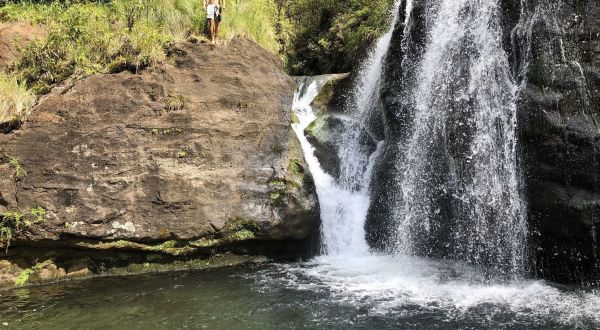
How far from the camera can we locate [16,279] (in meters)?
7.78

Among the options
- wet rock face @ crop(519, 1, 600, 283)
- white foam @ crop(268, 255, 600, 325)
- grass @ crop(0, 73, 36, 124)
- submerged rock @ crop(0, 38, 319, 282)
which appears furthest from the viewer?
grass @ crop(0, 73, 36, 124)

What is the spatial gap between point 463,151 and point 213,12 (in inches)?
238

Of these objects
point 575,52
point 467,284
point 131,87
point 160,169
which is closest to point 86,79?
point 131,87

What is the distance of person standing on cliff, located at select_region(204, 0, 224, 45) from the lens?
9734 millimetres

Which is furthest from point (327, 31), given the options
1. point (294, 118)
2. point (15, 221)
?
point (15, 221)

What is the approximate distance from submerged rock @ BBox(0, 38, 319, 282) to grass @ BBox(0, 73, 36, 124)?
0.80ft

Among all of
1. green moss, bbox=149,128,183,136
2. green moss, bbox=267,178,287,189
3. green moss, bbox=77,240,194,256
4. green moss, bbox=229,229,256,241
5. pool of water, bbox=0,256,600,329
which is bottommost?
pool of water, bbox=0,256,600,329

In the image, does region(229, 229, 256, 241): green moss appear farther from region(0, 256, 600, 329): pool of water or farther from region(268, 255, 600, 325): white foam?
region(268, 255, 600, 325): white foam

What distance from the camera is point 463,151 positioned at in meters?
8.84

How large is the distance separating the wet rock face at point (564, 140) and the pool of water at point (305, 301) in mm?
765

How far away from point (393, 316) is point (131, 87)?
21.9ft

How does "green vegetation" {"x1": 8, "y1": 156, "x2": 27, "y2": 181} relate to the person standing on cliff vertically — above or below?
below

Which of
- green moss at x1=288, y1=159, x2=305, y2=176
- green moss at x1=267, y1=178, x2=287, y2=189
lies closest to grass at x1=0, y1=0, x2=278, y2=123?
green moss at x1=288, y1=159, x2=305, y2=176

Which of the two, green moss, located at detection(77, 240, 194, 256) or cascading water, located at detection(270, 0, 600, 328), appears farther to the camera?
green moss, located at detection(77, 240, 194, 256)
